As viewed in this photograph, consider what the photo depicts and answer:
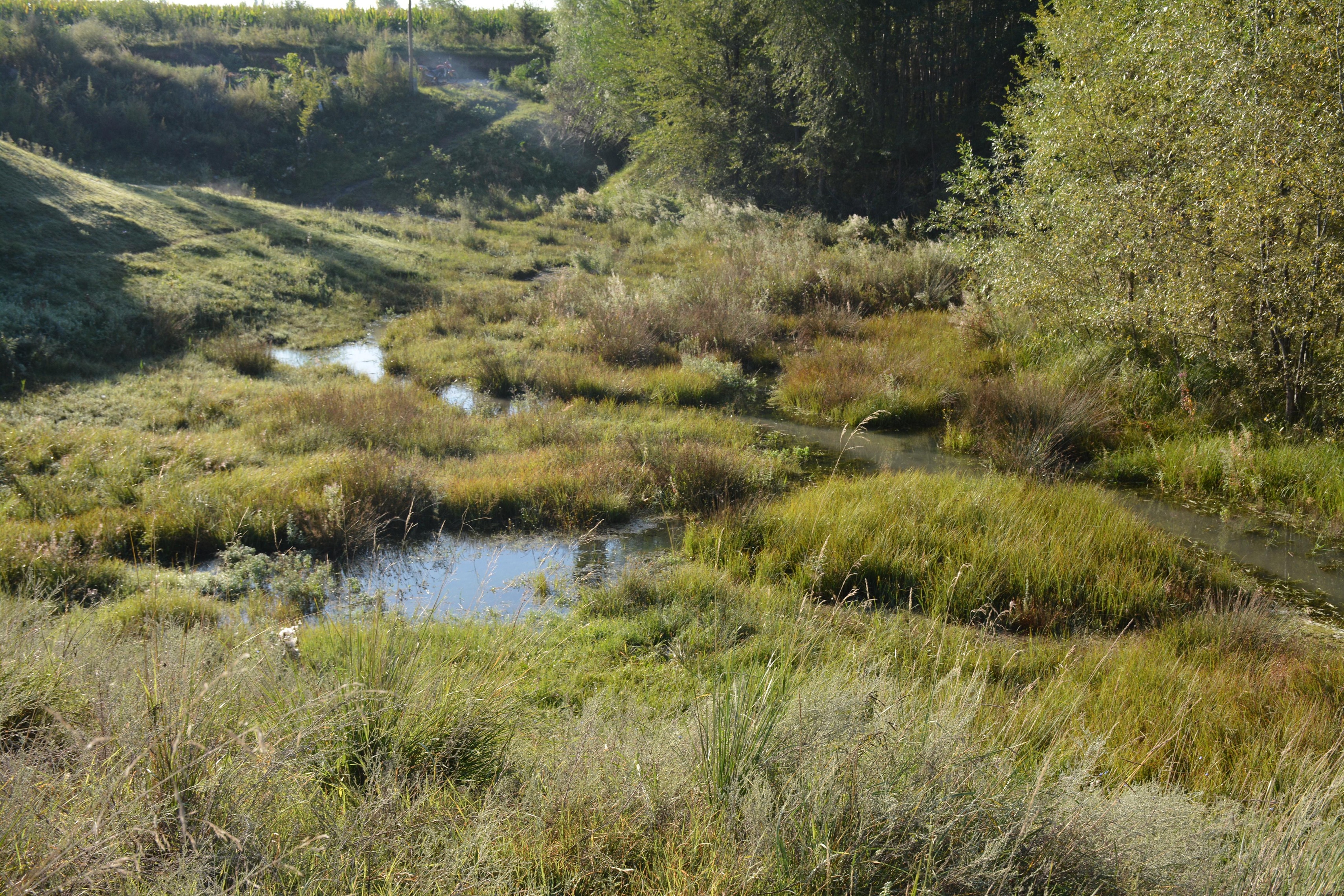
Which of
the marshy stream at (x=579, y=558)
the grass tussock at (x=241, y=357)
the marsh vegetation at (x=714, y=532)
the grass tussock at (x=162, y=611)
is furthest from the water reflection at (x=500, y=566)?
the grass tussock at (x=241, y=357)

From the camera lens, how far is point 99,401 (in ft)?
26.9

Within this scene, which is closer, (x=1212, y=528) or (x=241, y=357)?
(x=1212, y=528)

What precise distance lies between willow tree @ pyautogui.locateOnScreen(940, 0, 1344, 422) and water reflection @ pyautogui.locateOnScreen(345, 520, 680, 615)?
19.5ft

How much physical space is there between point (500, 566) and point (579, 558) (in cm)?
63

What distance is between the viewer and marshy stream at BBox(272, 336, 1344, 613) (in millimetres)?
5543

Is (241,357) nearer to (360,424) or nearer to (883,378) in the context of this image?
(360,424)

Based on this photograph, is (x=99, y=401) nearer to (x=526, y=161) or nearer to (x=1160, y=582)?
(x=1160, y=582)

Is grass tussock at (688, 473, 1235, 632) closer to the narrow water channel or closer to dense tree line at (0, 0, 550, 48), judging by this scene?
the narrow water channel

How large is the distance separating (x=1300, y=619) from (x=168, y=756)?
254 inches

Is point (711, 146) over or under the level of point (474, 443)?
over

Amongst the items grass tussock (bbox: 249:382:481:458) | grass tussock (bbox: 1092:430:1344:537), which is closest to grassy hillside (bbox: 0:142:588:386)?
grass tussock (bbox: 249:382:481:458)

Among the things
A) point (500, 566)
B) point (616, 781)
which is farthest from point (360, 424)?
point (616, 781)

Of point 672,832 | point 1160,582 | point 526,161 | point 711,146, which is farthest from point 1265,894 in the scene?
point 526,161

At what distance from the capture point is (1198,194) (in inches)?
311
